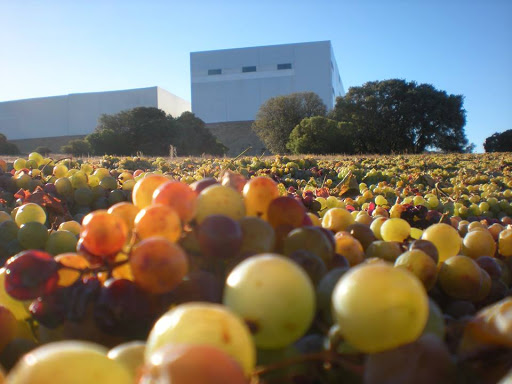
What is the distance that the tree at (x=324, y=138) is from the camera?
683 inches

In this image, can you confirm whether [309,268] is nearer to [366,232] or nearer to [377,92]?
[366,232]

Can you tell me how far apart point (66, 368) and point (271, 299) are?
193mm

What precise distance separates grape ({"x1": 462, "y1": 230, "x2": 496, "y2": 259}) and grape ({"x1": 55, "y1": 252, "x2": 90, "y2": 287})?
79 centimetres

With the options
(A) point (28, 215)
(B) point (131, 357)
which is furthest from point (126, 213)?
(A) point (28, 215)

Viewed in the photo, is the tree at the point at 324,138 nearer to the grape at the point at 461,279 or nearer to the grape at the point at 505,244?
the grape at the point at 505,244

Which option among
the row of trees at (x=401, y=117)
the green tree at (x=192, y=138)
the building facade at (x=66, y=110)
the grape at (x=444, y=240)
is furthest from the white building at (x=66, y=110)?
the grape at (x=444, y=240)

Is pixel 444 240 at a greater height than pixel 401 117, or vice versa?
pixel 401 117

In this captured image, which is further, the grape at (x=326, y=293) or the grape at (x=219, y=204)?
the grape at (x=219, y=204)

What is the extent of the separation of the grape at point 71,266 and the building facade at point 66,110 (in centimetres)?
3231

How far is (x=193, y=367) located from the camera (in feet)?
1.07

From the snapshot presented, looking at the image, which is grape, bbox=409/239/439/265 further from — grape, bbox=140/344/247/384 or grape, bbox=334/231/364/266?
grape, bbox=140/344/247/384

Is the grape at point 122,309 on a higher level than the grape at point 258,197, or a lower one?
lower

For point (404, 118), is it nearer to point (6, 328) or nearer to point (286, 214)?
point (286, 214)

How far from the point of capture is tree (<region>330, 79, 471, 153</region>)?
19.5 meters
